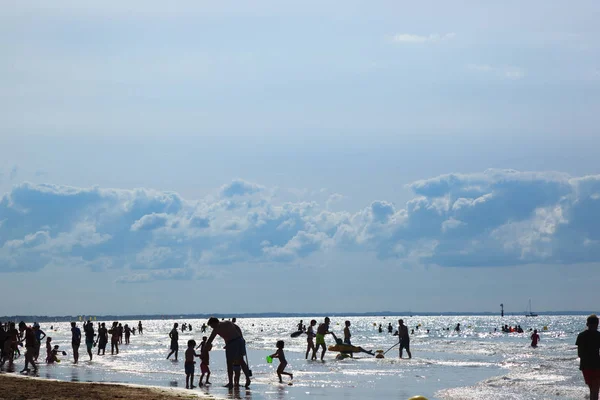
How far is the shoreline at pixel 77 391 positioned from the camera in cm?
1658

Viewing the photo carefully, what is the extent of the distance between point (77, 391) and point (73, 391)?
9cm

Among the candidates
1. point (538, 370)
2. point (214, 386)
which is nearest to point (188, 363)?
point (214, 386)

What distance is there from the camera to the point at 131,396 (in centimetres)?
1731

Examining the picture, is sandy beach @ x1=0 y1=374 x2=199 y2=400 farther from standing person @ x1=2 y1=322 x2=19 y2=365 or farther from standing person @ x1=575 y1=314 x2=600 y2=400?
standing person @ x1=2 y1=322 x2=19 y2=365

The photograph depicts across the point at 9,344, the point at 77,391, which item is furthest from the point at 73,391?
the point at 9,344

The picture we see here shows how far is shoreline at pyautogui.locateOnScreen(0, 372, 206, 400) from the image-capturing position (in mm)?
16578

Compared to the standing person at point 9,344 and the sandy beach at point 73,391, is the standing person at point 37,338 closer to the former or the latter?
the standing person at point 9,344

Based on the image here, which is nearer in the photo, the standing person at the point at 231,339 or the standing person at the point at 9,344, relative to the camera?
the standing person at the point at 231,339

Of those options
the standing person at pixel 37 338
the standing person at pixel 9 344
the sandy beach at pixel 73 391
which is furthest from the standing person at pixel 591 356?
the standing person at pixel 37 338

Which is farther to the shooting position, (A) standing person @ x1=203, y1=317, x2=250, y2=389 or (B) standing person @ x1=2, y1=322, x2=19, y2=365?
(B) standing person @ x1=2, y1=322, x2=19, y2=365

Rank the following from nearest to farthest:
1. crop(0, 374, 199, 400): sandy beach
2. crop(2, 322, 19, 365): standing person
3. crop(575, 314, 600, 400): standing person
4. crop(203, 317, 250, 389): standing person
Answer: crop(575, 314, 600, 400): standing person < crop(0, 374, 199, 400): sandy beach < crop(203, 317, 250, 389): standing person < crop(2, 322, 19, 365): standing person

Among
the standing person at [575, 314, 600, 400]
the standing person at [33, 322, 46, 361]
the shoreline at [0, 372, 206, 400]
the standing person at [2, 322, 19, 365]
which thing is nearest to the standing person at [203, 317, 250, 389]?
the shoreline at [0, 372, 206, 400]

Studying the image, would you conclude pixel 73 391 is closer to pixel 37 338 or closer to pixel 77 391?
pixel 77 391

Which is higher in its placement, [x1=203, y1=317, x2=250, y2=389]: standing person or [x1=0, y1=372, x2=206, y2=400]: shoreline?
[x1=203, y1=317, x2=250, y2=389]: standing person
